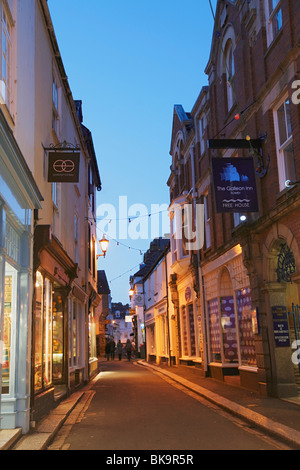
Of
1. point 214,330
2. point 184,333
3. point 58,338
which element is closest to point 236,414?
point 58,338

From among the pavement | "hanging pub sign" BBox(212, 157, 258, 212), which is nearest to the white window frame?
"hanging pub sign" BBox(212, 157, 258, 212)

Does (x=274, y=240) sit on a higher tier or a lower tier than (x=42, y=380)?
higher

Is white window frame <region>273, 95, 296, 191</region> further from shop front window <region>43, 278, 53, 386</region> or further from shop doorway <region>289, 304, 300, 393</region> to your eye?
shop front window <region>43, 278, 53, 386</region>

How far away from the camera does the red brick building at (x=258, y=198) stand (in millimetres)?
11617

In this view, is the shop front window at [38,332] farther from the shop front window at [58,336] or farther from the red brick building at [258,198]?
the red brick building at [258,198]

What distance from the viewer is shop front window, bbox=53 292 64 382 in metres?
14.1

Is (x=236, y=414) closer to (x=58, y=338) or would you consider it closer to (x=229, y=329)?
(x=58, y=338)

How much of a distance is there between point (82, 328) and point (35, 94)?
11.1 meters

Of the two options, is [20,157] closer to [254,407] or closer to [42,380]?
[42,380]

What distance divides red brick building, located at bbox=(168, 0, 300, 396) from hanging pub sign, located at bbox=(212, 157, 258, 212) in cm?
4

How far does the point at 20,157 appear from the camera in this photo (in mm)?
7582

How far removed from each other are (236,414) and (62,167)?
6.60 m

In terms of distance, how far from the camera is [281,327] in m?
12.4
